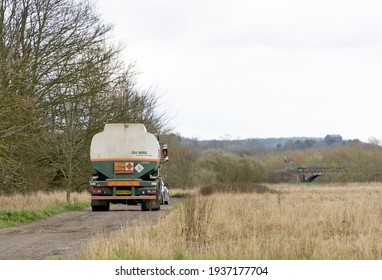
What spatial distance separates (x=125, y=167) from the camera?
29266mm

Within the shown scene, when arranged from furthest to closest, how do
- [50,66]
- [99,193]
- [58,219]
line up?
[50,66] → [99,193] → [58,219]

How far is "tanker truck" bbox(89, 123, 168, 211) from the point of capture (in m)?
29.1

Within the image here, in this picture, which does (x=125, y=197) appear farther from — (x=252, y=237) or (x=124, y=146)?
(x=252, y=237)

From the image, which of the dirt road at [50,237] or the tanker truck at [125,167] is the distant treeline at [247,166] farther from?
the dirt road at [50,237]

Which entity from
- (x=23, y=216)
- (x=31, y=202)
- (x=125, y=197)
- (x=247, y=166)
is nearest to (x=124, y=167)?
(x=125, y=197)

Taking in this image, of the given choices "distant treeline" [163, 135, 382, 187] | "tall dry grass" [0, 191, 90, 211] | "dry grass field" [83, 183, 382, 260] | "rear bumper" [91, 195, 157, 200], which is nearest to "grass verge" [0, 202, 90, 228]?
"tall dry grass" [0, 191, 90, 211]

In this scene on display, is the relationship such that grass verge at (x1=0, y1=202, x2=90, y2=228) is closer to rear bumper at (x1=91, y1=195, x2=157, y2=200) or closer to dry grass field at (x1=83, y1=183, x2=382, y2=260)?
rear bumper at (x1=91, y1=195, x2=157, y2=200)

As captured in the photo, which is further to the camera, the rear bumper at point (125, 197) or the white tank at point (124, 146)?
the white tank at point (124, 146)

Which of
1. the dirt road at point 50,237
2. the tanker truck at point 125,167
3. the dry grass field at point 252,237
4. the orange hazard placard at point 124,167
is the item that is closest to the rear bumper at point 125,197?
the tanker truck at point 125,167

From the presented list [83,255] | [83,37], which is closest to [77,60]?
[83,37]

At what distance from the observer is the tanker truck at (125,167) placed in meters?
29.1

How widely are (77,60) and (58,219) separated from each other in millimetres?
13191

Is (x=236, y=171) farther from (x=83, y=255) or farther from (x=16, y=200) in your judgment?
(x=83, y=255)
